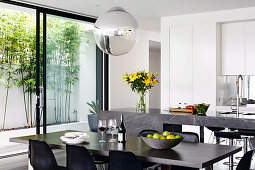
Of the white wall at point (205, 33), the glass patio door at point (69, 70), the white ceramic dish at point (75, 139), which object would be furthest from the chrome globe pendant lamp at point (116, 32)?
the white wall at point (205, 33)

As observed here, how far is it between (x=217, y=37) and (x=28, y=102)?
215 inches

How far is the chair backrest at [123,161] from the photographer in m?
2.81

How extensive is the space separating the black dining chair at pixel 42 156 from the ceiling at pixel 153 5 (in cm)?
351

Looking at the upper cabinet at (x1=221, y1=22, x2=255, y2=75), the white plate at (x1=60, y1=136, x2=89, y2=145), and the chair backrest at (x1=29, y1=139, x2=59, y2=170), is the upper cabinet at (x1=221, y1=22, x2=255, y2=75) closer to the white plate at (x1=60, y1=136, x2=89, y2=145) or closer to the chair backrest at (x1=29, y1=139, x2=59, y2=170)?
the white plate at (x1=60, y1=136, x2=89, y2=145)

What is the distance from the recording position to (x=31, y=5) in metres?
6.51

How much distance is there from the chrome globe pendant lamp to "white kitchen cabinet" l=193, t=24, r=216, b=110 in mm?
3926

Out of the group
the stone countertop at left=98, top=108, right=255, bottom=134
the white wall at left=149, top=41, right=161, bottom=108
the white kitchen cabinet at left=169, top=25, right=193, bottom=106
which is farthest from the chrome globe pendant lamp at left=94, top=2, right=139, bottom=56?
the white wall at left=149, top=41, right=161, bottom=108

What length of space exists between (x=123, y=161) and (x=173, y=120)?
2208mm

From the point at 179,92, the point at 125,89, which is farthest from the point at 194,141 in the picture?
the point at 125,89

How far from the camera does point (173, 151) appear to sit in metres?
3.08

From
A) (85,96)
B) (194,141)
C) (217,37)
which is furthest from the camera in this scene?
(85,96)

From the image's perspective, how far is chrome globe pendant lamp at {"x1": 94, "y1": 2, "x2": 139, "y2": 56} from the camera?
348 cm

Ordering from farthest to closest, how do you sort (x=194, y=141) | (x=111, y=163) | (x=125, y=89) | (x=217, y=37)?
1. (x=125, y=89)
2. (x=217, y=37)
3. (x=194, y=141)
4. (x=111, y=163)

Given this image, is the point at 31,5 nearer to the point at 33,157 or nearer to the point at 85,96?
the point at 85,96
